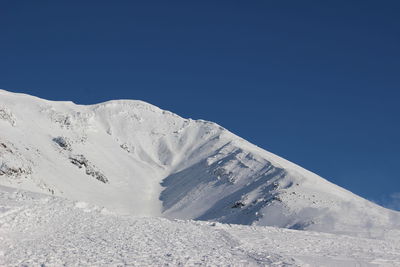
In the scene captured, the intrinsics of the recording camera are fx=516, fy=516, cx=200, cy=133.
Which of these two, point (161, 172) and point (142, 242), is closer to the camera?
point (142, 242)

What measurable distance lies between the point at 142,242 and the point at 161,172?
7539cm

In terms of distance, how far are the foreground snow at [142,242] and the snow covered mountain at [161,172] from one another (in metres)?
21.0

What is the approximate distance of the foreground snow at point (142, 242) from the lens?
20.0 metres

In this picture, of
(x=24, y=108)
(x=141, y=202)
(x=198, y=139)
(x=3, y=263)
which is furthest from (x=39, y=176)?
(x=198, y=139)

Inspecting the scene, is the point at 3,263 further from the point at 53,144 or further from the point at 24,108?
the point at 24,108

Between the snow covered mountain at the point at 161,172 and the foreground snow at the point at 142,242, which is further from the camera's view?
the snow covered mountain at the point at 161,172

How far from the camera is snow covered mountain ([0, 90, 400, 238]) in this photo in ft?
188

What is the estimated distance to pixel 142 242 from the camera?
2355cm

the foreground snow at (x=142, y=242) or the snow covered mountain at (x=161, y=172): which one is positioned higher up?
the snow covered mountain at (x=161, y=172)

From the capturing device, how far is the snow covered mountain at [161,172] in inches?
2256

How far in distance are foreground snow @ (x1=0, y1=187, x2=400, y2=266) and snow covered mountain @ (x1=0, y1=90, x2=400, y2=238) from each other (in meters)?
21.0

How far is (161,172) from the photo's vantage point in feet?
324

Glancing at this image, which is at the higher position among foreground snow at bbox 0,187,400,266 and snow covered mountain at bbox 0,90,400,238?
snow covered mountain at bbox 0,90,400,238

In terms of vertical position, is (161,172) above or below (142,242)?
above
